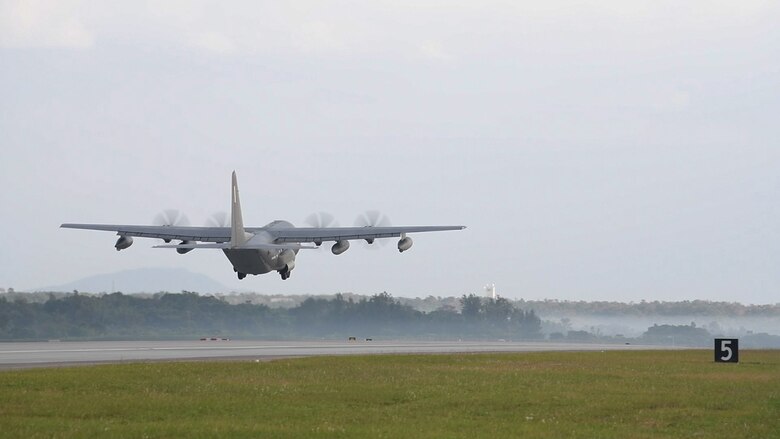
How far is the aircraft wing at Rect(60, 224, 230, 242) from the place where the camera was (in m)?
90.9

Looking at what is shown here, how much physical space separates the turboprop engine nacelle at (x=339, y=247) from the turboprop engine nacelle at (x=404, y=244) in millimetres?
4991

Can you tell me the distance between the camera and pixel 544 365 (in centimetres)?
5150

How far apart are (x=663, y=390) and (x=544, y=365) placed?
558 inches

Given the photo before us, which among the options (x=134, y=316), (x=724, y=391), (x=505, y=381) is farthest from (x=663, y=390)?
(x=134, y=316)

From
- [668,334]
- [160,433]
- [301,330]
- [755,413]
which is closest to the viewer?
[160,433]

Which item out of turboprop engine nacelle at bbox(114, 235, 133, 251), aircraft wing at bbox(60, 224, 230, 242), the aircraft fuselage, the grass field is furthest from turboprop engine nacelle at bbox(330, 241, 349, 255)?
the grass field

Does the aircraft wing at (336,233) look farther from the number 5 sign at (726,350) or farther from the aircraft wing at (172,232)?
the number 5 sign at (726,350)

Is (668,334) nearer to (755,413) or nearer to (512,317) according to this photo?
(512,317)

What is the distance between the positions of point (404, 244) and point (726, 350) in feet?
116

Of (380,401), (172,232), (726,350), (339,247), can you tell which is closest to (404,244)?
(339,247)

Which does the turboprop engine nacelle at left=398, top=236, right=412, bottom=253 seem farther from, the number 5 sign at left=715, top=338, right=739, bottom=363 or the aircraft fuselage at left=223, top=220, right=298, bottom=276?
the number 5 sign at left=715, top=338, right=739, bottom=363

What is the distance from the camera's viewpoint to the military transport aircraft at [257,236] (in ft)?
278

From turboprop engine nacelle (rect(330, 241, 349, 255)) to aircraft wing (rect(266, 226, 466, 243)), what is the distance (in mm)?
655

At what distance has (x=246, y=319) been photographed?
138 metres
